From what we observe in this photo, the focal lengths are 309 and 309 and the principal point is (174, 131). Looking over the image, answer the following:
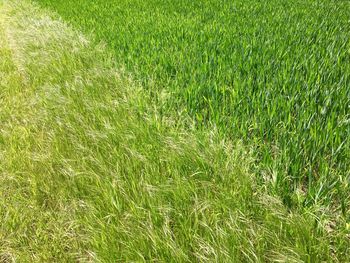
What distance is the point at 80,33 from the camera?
18.2ft

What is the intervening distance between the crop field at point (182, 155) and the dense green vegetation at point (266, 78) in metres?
0.02

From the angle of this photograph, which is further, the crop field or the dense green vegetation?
the dense green vegetation

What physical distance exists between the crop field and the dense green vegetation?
0.06 feet

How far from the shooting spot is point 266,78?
9.63 ft

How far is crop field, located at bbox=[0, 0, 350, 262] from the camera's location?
154 cm

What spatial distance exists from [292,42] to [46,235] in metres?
3.66

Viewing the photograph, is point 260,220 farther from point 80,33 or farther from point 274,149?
point 80,33

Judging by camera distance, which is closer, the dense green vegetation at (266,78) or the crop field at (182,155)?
the crop field at (182,155)

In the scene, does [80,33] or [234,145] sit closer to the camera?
[234,145]

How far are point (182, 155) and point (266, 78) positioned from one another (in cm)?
138

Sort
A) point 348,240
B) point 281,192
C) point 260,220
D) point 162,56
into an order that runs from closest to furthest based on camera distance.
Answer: point 348,240 → point 260,220 → point 281,192 → point 162,56

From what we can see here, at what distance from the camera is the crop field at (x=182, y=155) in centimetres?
154

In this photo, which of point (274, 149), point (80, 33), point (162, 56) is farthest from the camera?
point (80, 33)

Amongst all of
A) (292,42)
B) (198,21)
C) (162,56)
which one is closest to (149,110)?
(162,56)
